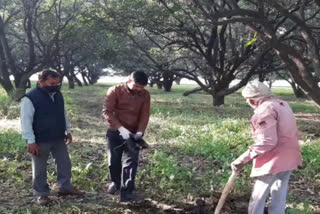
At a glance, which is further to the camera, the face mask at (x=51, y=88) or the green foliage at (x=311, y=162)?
the green foliage at (x=311, y=162)

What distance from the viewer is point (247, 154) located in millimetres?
3814

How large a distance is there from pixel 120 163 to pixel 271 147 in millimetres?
2260

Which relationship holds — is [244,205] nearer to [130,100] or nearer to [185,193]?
[185,193]

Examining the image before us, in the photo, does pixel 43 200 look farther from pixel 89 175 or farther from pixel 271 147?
pixel 271 147

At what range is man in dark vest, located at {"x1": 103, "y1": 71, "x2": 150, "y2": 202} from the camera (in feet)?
16.0

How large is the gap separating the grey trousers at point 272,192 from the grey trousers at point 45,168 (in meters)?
2.49

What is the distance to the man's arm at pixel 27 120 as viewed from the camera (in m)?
4.62

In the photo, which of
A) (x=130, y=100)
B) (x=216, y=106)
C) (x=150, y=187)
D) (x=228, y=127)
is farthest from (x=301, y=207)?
(x=216, y=106)

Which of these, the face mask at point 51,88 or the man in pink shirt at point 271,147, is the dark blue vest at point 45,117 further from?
the man in pink shirt at point 271,147

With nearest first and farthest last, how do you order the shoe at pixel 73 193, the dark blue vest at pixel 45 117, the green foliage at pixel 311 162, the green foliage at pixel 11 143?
the dark blue vest at pixel 45 117
the shoe at pixel 73 193
the green foliage at pixel 311 162
the green foliage at pixel 11 143

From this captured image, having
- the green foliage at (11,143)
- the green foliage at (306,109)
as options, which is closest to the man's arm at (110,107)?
the green foliage at (11,143)

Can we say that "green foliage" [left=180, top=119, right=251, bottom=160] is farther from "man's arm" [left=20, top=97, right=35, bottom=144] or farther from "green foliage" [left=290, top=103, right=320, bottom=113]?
"green foliage" [left=290, top=103, right=320, bottom=113]

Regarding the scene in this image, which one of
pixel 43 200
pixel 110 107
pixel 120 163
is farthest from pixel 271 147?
pixel 43 200

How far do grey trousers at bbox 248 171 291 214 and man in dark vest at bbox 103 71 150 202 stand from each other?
5.35 feet
